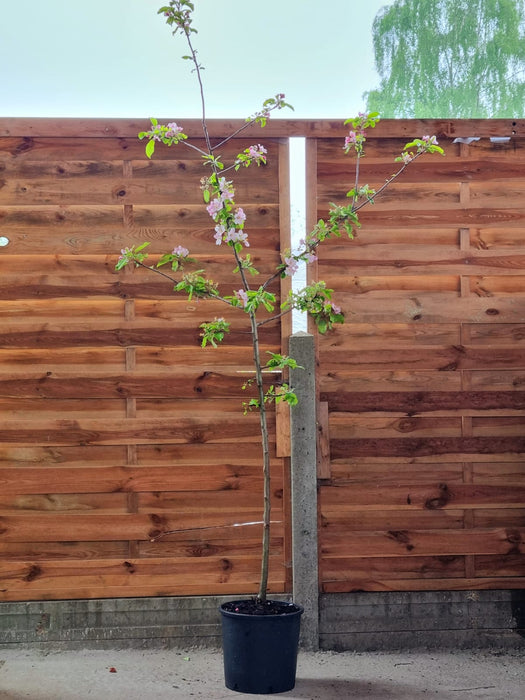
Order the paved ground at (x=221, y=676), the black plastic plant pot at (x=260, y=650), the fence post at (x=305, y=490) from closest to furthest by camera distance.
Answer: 1. the black plastic plant pot at (x=260, y=650)
2. the paved ground at (x=221, y=676)
3. the fence post at (x=305, y=490)

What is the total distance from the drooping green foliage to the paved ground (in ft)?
54.2

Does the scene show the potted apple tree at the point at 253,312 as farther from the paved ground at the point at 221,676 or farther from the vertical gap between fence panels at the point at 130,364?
the vertical gap between fence panels at the point at 130,364

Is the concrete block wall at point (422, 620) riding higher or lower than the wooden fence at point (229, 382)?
lower

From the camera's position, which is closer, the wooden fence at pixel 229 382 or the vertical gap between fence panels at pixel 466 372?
the wooden fence at pixel 229 382

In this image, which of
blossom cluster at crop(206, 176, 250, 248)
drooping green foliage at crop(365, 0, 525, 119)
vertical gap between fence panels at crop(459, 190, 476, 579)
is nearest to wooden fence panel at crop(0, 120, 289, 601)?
blossom cluster at crop(206, 176, 250, 248)

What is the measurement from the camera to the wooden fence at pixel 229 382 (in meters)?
4.52

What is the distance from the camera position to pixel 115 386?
14.9ft

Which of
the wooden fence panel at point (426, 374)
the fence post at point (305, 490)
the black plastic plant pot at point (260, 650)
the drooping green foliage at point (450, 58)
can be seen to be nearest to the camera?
the black plastic plant pot at point (260, 650)

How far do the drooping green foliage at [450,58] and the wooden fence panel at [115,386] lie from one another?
16.0 meters

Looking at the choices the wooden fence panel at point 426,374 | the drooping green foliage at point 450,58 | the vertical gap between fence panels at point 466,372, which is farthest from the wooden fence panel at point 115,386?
the drooping green foliage at point 450,58

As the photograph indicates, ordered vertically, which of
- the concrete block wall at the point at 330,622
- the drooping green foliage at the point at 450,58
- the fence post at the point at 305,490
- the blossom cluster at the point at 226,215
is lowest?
the concrete block wall at the point at 330,622

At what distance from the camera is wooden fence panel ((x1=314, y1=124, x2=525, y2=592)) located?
15.1 ft

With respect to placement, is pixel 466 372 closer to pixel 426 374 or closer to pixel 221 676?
pixel 426 374

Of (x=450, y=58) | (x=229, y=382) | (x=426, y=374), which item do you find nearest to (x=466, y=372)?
(x=426, y=374)
